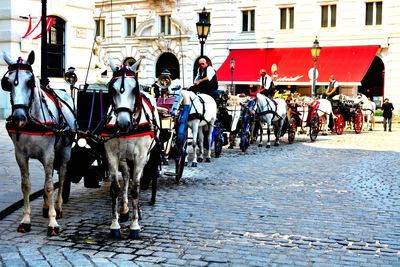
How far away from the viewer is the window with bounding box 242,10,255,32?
39.2m

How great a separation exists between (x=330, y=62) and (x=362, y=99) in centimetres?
701

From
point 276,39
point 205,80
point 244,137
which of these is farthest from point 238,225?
point 276,39

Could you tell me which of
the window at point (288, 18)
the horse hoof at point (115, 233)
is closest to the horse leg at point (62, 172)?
the horse hoof at point (115, 233)

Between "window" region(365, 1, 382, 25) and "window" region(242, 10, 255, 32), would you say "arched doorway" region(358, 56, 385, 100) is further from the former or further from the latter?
"window" region(242, 10, 255, 32)

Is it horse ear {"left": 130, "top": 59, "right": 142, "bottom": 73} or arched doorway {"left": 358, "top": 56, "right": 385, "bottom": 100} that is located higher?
arched doorway {"left": 358, "top": 56, "right": 385, "bottom": 100}

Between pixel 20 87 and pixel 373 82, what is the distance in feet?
105

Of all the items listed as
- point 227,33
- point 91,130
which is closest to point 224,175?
point 91,130

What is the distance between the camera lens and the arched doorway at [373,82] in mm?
36344

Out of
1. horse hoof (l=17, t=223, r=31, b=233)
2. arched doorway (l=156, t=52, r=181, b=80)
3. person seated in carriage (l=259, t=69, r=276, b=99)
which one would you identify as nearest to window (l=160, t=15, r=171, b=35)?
arched doorway (l=156, t=52, r=181, b=80)

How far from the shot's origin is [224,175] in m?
13.1

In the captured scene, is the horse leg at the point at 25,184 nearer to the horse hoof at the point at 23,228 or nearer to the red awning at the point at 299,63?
→ the horse hoof at the point at 23,228

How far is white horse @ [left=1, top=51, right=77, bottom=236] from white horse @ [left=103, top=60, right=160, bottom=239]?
73cm

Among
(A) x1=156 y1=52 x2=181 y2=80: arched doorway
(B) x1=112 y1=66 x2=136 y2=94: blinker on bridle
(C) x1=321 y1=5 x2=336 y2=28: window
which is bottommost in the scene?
(B) x1=112 y1=66 x2=136 y2=94: blinker on bridle

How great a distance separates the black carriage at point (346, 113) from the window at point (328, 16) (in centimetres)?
991
